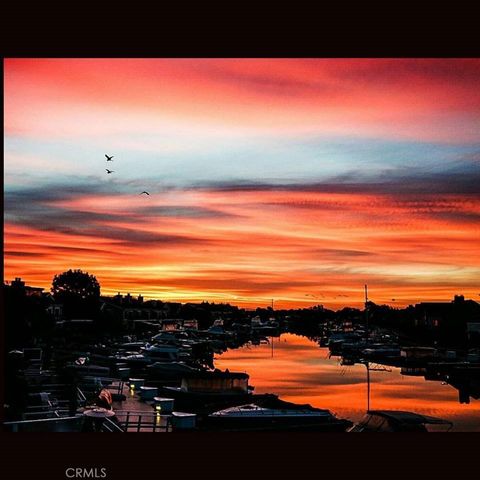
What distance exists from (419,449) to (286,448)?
0.89m

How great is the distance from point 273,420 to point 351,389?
16339 mm

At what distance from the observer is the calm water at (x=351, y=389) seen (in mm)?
29062

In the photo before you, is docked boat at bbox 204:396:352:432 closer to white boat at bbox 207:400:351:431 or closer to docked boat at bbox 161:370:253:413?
white boat at bbox 207:400:351:431

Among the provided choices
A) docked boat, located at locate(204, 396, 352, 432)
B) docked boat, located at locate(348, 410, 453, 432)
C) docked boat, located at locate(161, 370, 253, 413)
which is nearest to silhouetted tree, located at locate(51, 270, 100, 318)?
docked boat, located at locate(161, 370, 253, 413)

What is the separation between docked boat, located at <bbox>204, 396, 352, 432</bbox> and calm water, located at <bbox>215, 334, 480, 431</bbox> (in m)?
5.51

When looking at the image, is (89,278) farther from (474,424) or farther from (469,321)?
(474,424)

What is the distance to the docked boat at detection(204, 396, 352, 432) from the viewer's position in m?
20.4

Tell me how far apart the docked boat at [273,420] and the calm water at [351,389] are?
5507mm

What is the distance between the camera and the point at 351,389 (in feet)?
119

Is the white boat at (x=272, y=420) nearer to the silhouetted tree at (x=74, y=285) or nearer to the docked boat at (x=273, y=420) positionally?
the docked boat at (x=273, y=420)

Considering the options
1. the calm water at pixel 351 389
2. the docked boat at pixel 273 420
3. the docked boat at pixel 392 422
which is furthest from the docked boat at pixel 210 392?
the docked boat at pixel 392 422
